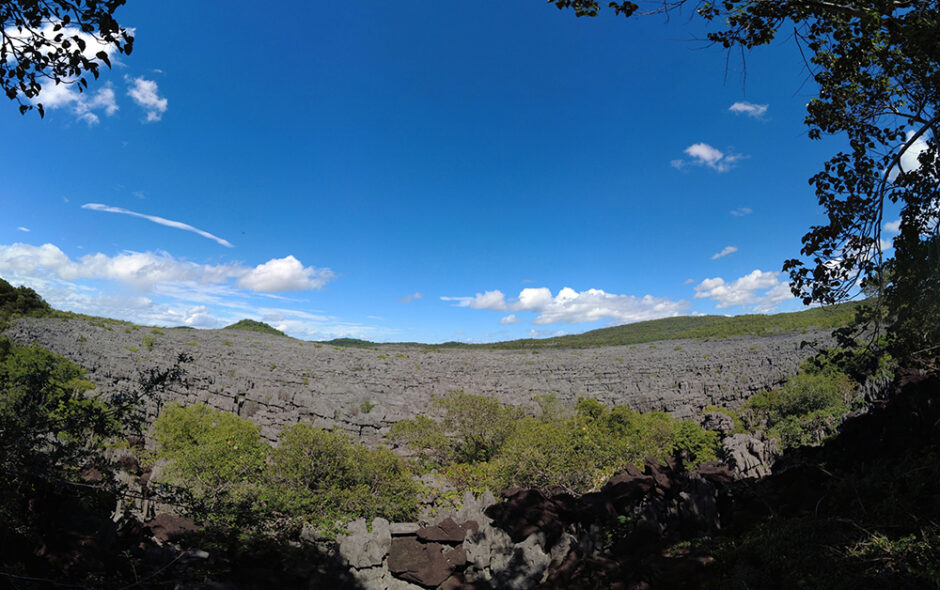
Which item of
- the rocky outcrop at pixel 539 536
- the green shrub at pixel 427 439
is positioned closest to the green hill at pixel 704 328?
the green shrub at pixel 427 439

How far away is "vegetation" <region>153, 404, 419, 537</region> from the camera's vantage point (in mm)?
10670

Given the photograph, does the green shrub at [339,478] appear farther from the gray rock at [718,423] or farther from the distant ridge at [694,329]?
the distant ridge at [694,329]

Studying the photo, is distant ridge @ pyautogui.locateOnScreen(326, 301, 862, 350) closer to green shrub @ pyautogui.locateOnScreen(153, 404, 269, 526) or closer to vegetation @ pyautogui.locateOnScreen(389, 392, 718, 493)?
vegetation @ pyautogui.locateOnScreen(389, 392, 718, 493)

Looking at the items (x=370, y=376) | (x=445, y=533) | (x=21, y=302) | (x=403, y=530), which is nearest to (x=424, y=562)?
(x=445, y=533)

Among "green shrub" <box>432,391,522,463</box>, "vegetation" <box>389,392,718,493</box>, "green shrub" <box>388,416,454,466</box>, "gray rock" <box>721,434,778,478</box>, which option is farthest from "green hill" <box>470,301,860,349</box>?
"green shrub" <box>388,416,454,466</box>

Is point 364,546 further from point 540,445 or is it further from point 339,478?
point 540,445

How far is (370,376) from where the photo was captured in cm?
4112

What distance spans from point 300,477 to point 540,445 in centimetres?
725

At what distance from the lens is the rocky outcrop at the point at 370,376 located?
2345 cm

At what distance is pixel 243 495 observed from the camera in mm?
10906

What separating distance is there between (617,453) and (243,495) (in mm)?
10719

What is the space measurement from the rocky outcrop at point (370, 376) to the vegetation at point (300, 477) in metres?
7.00

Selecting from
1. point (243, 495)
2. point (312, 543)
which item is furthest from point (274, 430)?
point (312, 543)

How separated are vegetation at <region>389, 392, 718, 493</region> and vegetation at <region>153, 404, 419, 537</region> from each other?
281cm
